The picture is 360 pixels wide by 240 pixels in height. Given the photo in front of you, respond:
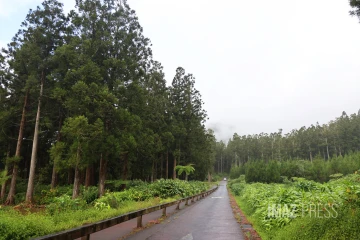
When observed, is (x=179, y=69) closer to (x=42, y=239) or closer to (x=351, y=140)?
(x=42, y=239)

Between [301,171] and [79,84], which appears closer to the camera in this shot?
[79,84]

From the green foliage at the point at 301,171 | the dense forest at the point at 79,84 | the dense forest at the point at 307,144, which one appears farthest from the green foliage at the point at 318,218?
the dense forest at the point at 307,144

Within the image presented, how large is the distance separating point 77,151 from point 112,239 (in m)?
14.5

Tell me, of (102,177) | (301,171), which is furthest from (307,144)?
(102,177)

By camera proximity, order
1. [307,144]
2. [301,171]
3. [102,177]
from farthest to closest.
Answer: [307,144]
[301,171]
[102,177]

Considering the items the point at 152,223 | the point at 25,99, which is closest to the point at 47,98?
the point at 25,99

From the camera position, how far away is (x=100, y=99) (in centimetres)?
2041

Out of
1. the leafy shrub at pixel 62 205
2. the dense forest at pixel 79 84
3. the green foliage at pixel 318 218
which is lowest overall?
the leafy shrub at pixel 62 205

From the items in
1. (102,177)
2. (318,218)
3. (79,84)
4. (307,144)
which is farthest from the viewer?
(307,144)

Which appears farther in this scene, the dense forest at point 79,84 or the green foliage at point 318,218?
the dense forest at point 79,84

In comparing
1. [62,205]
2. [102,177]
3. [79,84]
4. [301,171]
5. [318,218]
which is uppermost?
[79,84]

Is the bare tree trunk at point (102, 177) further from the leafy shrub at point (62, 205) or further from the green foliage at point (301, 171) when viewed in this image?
the green foliage at point (301, 171)

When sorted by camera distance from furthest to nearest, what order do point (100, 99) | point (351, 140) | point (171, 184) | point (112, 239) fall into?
point (351, 140) → point (171, 184) → point (100, 99) → point (112, 239)

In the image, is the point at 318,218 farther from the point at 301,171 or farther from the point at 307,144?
the point at 307,144
